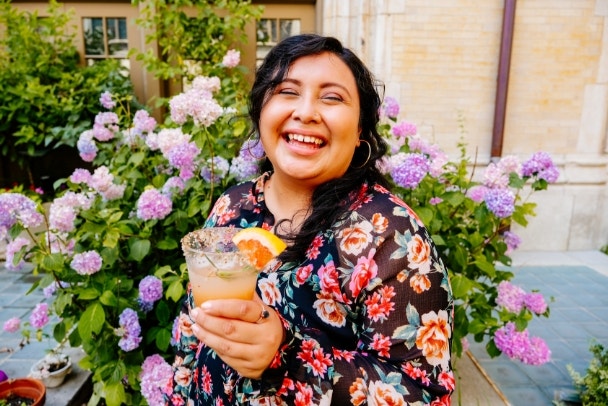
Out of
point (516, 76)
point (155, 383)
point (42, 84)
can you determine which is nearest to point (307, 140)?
point (155, 383)

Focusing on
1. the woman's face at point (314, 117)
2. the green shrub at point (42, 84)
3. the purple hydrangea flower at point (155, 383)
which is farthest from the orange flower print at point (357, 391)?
the green shrub at point (42, 84)

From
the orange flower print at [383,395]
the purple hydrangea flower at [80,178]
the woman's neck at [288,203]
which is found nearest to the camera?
the orange flower print at [383,395]

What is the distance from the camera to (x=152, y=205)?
80.6 inches

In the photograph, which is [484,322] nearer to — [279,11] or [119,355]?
[119,355]

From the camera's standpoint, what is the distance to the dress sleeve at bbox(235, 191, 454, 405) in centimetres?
111

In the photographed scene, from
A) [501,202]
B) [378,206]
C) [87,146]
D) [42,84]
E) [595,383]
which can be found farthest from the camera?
[42,84]

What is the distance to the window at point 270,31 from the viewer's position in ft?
18.8

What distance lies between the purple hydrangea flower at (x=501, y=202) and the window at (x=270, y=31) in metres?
4.21

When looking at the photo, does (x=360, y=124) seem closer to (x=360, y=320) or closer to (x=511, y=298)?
(x=360, y=320)

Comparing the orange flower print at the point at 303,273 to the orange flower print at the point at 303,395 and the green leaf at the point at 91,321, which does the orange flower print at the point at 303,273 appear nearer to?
the orange flower print at the point at 303,395

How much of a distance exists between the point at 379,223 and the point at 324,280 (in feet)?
0.70

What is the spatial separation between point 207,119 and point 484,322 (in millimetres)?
1662

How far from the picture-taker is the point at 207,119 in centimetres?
210

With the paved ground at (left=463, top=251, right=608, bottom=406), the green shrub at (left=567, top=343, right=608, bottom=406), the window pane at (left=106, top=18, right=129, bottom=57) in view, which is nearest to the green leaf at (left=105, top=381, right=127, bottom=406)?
the paved ground at (left=463, top=251, right=608, bottom=406)
